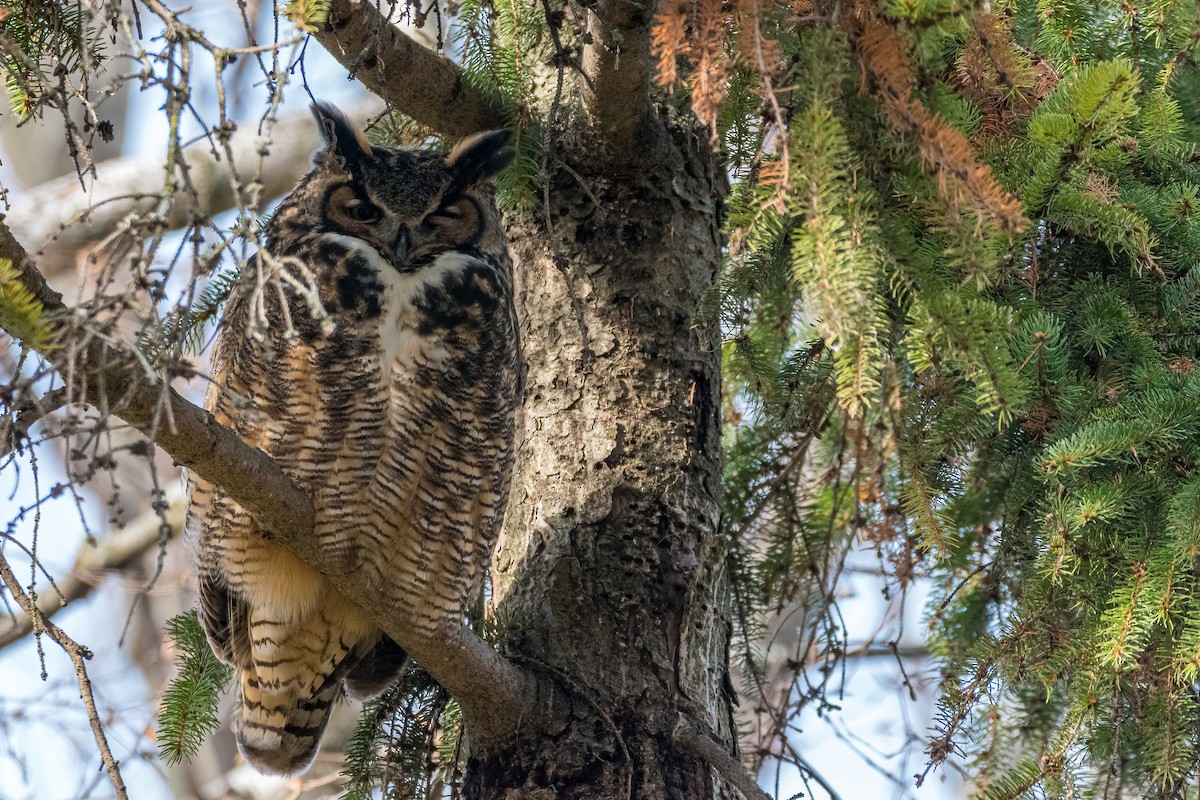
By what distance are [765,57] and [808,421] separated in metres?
1.38

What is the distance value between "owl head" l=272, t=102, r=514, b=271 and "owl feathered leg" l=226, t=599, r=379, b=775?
79cm

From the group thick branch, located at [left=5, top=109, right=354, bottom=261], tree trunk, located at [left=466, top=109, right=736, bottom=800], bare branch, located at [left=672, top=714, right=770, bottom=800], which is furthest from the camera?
thick branch, located at [left=5, top=109, right=354, bottom=261]

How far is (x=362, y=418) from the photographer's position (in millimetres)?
2170

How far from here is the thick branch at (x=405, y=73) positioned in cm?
214

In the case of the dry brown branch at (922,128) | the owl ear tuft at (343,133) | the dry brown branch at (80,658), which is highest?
the owl ear tuft at (343,133)

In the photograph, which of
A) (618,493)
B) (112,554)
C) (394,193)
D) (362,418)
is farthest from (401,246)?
(112,554)

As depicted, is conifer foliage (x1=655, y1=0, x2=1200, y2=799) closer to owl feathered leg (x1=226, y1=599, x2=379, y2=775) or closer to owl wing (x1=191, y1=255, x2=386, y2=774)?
owl wing (x1=191, y1=255, x2=386, y2=774)

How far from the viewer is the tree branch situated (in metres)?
1.34

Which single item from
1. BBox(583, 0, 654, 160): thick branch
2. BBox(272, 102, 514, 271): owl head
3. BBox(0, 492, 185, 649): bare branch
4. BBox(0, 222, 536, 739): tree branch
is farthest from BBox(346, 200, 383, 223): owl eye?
BBox(0, 492, 185, 649): bare branch

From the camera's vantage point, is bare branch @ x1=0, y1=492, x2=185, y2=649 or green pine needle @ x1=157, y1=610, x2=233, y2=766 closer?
green pine needle @ x1=157, y1=610, x2=233, y2=766

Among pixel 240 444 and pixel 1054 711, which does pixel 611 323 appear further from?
pixel 1054 711

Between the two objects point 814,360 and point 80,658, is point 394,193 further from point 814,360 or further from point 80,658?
point 80,658

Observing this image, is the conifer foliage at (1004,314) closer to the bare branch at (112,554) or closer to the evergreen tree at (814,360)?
the evergreen tree at (814,360)

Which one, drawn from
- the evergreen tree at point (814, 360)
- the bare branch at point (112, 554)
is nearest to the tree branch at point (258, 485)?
the evergreen tree at point (814, 360)
